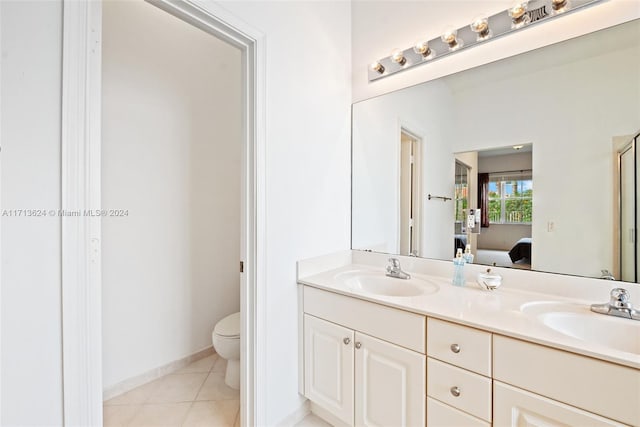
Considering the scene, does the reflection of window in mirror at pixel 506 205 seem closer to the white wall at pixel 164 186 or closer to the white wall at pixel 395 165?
the white wall at pixel 395 165

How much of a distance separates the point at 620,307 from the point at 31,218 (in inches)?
77.4

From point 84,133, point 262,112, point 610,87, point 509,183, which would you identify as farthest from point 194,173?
point 610,87

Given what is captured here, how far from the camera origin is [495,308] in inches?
43.1

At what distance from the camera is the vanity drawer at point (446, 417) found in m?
0.98

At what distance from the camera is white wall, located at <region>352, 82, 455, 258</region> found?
1.62 meters

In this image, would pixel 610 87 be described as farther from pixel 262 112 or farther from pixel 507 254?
pixel 262 112

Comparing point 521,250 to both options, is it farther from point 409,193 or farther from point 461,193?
point 409,193

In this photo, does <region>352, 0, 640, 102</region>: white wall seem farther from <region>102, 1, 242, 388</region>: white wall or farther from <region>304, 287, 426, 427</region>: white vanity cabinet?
<region>304, 287, 426, 427</region>: white vanity cabinet

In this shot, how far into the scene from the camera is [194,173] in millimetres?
2188

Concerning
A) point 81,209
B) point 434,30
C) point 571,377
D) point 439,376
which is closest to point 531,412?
point 571,377

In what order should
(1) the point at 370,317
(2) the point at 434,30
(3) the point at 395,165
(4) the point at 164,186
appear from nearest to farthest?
1. (1) the point at 370,317
2. (2) the point at 434,30
3. (3) the point at 395,165
4. (4) the point at 164,186

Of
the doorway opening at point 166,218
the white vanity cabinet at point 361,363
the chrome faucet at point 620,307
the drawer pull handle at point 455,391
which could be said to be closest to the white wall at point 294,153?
the white vanity cabinet at point 361,363

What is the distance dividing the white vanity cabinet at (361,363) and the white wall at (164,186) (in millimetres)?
1149

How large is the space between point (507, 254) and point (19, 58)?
199 cm
